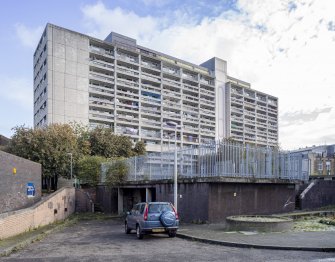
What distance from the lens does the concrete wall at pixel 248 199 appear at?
18.2 meters

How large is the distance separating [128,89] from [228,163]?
206 feet

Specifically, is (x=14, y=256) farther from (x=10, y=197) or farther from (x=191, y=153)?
(x=191, y=153)

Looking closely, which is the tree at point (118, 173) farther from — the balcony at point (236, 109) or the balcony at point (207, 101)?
the balcony at point (236, 109)

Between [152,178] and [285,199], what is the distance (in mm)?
8834

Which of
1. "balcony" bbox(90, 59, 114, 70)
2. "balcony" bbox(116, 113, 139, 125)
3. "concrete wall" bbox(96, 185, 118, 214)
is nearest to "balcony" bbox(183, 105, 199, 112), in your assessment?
"balcony" bbox(116, 113, 139, 125)

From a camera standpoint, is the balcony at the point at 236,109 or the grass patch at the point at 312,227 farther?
the balcony at the point at 236,109

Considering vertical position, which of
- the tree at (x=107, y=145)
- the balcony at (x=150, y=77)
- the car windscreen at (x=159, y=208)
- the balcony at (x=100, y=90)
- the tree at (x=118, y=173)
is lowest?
the car windscreen at (x=159, y=208)

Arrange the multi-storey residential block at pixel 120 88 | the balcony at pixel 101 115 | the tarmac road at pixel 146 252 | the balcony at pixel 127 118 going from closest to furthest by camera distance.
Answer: the tarmac road at pixel 146 252
the multi-storey residential block at pixel 120 88
the balcony at pixel 101 115
the balcony at pixel 127 118

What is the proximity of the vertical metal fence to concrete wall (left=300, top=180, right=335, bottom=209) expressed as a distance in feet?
5.64

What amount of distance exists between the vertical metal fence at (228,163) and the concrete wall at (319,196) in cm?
172

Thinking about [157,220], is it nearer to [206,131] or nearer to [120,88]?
[120,88]

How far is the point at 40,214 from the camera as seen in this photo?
63.5 ft

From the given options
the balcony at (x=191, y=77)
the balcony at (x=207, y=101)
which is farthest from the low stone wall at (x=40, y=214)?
the balcony at (x=207, y=101)

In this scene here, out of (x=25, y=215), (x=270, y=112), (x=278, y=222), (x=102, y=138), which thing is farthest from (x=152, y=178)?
(x=270, y=112)
